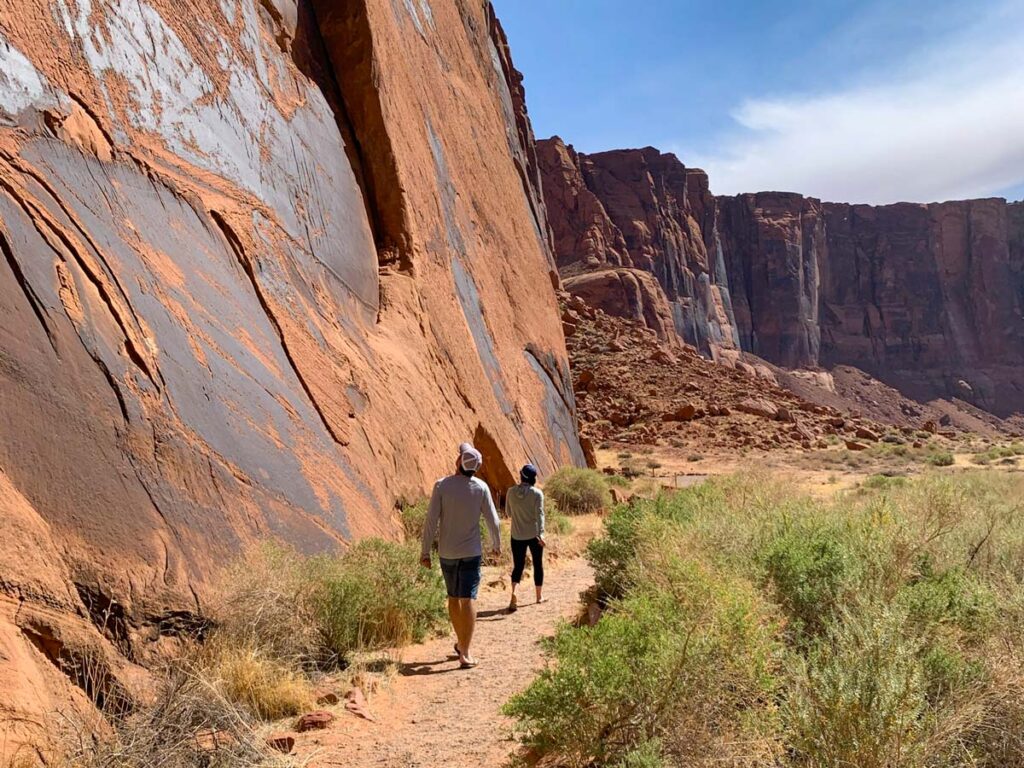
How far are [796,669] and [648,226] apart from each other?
251 ft

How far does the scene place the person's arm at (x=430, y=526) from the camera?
254 inches

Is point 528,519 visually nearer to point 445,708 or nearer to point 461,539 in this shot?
point 461,539

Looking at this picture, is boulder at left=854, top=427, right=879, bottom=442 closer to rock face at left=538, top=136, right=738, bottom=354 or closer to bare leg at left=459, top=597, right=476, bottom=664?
rock face at left=538, top=136, right=738, bottom=354

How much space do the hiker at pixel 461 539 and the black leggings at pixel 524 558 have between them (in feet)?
6.54

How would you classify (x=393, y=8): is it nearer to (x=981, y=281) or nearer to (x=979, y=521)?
(x=979, y=521)

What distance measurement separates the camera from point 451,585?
21.6ft

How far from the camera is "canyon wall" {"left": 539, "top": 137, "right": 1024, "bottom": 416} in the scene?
80062mm

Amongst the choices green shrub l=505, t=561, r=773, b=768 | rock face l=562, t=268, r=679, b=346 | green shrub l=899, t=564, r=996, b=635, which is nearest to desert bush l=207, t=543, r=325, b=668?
green shrub l=505, t=561, r=773, b=768

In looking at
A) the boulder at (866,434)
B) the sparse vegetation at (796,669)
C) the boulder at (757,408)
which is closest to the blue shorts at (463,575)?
the sparse vegetation at (796,669)

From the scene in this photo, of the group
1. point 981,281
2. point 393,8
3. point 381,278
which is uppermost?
point 981,281

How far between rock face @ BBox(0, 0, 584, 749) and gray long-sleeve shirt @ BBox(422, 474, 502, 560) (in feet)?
4.01

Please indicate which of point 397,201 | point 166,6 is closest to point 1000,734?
point 166,6

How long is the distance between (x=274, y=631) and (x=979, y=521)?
6.63m


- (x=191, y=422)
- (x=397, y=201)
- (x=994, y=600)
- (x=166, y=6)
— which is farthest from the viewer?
(x=397, y=201)
